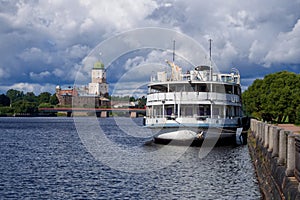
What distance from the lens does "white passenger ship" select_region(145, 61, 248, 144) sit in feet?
163

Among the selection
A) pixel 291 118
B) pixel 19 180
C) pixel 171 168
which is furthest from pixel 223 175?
pixel 291 118

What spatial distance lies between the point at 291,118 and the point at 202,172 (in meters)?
59.9

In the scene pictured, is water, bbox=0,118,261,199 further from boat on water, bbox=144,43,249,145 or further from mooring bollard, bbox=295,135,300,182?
mooring bollard, bbox=295,135,300,182

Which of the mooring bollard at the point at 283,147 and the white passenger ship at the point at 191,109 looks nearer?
the mooring bollard at the point at 283,147

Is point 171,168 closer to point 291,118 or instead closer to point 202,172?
point 202,172

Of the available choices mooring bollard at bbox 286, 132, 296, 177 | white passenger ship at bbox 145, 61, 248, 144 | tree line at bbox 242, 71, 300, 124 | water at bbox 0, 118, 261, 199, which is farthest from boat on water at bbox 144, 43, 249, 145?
mooring bollard at bbox 286, 132, 296, 177

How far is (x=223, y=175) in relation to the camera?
3253 centimetres

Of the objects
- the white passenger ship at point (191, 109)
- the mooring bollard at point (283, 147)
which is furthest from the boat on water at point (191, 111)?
the mooring bollard at point (283, 147)

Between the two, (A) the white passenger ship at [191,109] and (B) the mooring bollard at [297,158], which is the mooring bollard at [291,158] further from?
(A) the white passenger ship at [191,109]

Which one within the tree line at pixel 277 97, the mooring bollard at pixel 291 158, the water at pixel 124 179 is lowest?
the water at pixel 124 179

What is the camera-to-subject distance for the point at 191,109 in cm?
5225

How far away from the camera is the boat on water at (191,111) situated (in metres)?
49.7

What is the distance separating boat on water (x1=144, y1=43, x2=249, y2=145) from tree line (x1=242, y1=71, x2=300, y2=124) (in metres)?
27.0

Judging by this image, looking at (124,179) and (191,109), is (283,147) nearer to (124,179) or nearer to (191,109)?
(124,179)
